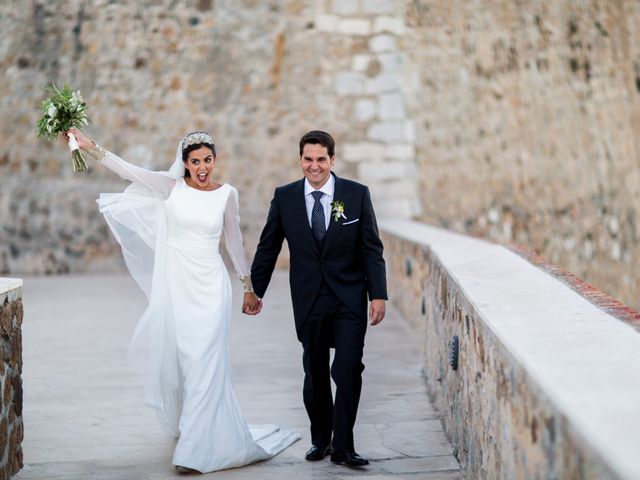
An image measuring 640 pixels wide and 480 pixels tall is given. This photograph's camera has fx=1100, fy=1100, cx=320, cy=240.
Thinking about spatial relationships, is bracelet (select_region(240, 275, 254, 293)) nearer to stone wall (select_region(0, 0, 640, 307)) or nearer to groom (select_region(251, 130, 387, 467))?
groom (select_region(251, 130, 387, 467))

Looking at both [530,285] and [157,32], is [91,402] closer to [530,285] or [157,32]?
[530,285]

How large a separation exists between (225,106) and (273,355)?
6225mm

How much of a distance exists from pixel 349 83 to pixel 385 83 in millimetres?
424

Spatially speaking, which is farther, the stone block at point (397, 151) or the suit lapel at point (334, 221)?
the stone block at point (397, 151)

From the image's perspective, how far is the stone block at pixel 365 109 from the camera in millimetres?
12930

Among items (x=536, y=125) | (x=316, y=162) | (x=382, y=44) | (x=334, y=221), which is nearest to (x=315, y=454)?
(x=334, y=221)

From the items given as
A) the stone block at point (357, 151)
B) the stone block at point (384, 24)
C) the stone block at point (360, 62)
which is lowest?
the stone block at point (357, 151)

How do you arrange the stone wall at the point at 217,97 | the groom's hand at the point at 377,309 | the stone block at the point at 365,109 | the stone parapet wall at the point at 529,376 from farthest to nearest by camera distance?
the stone block at the point at 365,109 → the stone wall at the point at 217,97 → the groom's hand at the point at 377,309 → the stone parapet wall at the point at 529,376

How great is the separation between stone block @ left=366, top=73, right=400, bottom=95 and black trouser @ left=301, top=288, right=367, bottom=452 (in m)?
8.68

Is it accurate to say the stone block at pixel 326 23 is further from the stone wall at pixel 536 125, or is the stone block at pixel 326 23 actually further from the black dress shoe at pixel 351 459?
the black dress shoe at pixel 351 459

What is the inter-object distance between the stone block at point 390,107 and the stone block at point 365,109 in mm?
71

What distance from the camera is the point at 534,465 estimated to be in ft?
8.07

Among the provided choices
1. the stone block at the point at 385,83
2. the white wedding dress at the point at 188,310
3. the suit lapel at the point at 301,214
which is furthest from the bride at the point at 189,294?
the stone block at the point at 385,83

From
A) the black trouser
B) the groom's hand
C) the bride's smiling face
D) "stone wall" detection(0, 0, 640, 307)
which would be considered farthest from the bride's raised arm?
"stone wall" detection(0, 0, 640, 307)
